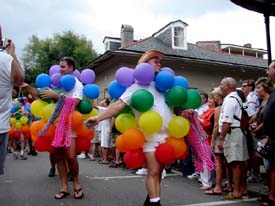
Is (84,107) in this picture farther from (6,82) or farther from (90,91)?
(6,82)

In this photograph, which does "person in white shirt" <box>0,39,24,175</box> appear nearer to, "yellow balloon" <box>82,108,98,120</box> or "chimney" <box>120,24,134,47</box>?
"yellow balloon" <box>82,108,98,120</box>

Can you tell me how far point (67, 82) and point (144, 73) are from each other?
5.30 ft

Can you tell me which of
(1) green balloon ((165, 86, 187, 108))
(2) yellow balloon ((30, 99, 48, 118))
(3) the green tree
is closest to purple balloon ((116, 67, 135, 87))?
(1) green balloon ((165, 86, 187, 108))

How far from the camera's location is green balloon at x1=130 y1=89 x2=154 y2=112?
12.8ft

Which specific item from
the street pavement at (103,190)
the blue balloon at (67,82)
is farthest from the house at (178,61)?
the blue balloon at (67,82)

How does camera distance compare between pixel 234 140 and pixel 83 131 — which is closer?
pixel 83 131

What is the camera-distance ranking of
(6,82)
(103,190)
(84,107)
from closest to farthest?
1. (6,82)
2. (84,107)
3. (103,190)

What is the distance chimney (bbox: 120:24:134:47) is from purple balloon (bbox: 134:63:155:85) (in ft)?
59.3

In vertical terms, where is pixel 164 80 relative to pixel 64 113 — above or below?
above

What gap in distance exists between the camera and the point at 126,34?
72.2 feet

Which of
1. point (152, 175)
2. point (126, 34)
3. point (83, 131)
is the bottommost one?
point (152, 175)

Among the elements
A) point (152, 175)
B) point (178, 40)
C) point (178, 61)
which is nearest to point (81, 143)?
point (152, 175)

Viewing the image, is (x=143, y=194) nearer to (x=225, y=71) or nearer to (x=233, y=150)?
(x=233, y=150)

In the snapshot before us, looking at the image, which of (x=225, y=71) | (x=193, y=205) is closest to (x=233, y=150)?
(x=193, y=205)
